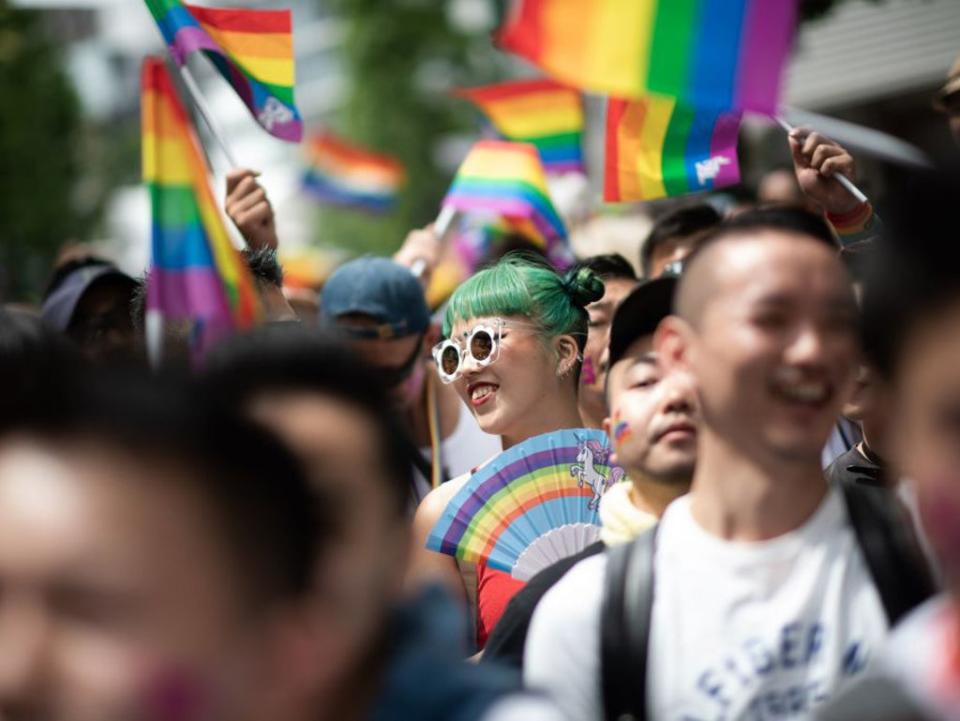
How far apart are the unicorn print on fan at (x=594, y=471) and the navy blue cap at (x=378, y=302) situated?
159cm

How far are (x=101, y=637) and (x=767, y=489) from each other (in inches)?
50.7

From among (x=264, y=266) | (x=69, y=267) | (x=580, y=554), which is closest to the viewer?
(x=580, y=554)

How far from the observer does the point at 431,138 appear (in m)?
37.9

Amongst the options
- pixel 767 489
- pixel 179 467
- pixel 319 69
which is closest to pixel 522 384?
pixel 767 489

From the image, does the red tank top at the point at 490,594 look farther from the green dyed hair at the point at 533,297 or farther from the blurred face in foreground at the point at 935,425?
the blurred face in foreground at the point at 935,425

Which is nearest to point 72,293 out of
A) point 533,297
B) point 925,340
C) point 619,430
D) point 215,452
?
point 533,297

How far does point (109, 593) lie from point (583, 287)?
290 centimetres

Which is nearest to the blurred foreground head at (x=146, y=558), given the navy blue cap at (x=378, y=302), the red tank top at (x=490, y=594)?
the red tank top at (x=490, y=594)

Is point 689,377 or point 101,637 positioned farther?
point 689,377

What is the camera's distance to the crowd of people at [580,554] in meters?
1.95

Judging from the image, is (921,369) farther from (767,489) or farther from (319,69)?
(319,69)

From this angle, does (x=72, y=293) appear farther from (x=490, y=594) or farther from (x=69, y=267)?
(x=490, y=594)

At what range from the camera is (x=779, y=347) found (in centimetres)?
261

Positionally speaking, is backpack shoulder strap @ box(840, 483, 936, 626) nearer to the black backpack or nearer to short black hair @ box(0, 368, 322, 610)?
the black backpack
